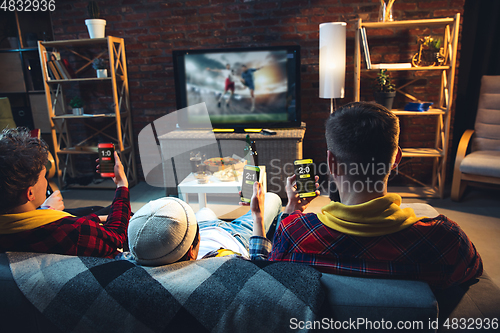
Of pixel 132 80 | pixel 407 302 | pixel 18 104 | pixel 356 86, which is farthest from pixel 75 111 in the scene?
pixel 407 302

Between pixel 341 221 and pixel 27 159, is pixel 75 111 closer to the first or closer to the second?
pixel 27 159

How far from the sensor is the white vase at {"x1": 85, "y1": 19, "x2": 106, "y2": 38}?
325cm

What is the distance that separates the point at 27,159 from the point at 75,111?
2.77 metres

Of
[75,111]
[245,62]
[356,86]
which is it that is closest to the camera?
[356,86]

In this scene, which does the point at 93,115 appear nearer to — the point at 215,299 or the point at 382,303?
the point at 215,299

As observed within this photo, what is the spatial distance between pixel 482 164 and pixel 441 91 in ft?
2.73

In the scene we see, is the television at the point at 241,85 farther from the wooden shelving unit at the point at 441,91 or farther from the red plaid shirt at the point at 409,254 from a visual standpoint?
the red plaid shirt at the point at 409,254

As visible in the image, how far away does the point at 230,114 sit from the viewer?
3.40 meters

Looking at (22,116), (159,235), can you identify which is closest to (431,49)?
(159,235)

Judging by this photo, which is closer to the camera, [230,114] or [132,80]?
[230,114]

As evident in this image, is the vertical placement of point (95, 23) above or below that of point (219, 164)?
above

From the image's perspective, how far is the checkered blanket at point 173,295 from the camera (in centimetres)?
73

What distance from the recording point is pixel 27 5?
3.70m

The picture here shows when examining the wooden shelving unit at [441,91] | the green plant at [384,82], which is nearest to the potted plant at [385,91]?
the green plant at [384,82]
